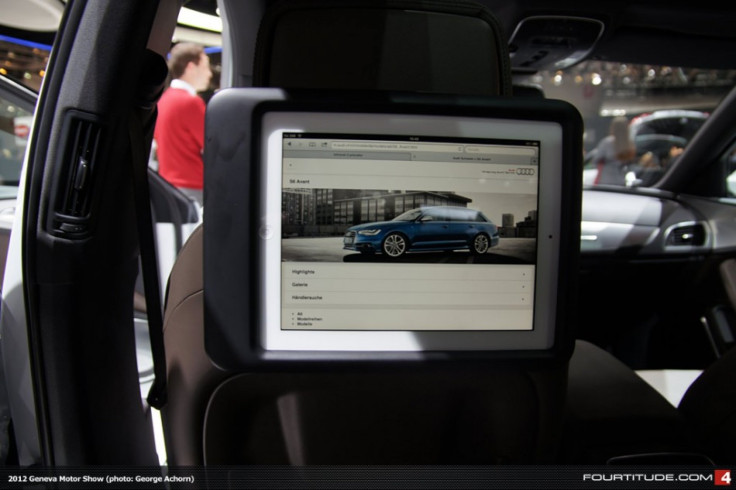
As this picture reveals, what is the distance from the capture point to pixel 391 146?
30.8 inches

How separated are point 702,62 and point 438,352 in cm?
254

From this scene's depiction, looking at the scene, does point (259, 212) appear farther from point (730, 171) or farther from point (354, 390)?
point (730, 171)

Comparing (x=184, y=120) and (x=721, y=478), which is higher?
(x=184, y=120)

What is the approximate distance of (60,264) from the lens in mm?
788

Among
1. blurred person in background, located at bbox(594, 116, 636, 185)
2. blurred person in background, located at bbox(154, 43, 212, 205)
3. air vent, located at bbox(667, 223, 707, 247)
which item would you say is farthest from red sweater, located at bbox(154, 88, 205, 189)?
air vent, located at bbox(667, 223, 707, 247)

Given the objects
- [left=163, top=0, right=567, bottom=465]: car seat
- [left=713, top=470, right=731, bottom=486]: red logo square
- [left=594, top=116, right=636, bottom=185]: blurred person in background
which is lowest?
[left=713, top=470, right=731, bottom=486]: red logo square

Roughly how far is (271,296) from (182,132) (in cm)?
287

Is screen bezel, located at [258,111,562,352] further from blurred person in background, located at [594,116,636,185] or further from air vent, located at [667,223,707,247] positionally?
blurred person in background, located at [594,116,636,185]

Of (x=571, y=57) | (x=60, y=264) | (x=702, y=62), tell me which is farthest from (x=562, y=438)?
(x=702, y=62)

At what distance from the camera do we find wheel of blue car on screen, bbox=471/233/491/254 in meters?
0.81

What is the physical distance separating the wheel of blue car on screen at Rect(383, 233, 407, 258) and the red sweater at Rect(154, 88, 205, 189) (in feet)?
9.23

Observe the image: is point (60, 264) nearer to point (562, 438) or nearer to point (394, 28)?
point (394, 28)

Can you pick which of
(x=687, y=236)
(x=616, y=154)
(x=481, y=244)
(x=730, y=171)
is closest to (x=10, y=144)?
(x=481, y=244)

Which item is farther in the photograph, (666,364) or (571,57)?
(666,364)
